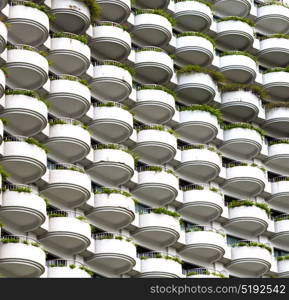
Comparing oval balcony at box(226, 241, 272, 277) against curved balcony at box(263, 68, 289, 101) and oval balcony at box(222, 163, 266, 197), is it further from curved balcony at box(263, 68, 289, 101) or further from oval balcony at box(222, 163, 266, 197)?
curved balcony at box(263, 68, 289, 101)

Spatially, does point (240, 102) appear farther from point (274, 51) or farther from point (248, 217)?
point (248, 217)

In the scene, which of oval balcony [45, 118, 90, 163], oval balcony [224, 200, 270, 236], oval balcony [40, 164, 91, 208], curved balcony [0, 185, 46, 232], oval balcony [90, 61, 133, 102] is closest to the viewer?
curved balcony [0, 185, 46, 232]

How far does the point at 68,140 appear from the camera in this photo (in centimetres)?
7400

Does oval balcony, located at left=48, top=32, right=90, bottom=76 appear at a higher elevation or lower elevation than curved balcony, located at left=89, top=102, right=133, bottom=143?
higher

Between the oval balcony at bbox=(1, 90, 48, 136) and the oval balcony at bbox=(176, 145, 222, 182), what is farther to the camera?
the oval balcony at bbox=(176, 145, 222, 182)

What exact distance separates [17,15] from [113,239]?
1271cm

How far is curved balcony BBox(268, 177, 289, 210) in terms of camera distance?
278 ft

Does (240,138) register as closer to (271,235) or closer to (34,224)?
(271,235)

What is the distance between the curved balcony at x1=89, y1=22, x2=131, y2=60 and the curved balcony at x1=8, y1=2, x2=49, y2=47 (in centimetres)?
574

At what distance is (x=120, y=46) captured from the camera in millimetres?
80750

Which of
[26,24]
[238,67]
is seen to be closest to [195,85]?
[238,67]

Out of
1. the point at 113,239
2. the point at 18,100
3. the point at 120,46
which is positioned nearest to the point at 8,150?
the point at 18,100

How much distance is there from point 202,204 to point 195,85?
7936mm

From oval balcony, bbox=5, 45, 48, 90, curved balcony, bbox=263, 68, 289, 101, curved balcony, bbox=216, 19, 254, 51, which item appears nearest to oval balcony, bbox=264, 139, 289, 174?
curved balcony, bbox=263, 68, 289, 101
